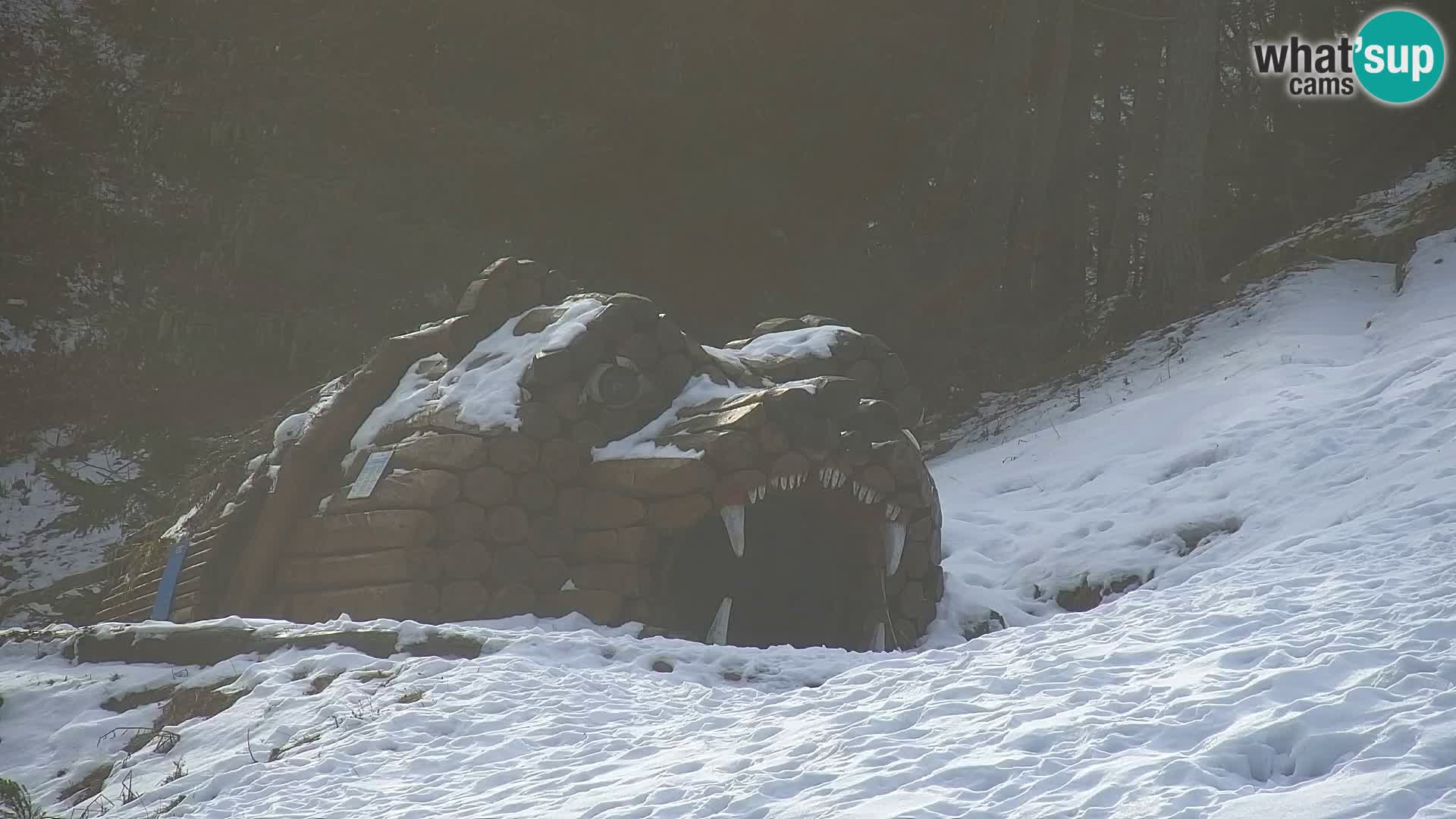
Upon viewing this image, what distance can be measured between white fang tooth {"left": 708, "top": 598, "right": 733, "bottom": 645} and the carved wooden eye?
1.32 m

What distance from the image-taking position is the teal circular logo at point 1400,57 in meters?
18.1

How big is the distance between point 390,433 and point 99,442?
984 centimetres

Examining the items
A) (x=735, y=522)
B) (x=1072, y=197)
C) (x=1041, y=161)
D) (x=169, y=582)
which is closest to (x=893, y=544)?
(x=735, y=522)

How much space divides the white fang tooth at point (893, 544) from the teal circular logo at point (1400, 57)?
13.5 metres

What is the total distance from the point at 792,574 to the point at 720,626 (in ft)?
2.69

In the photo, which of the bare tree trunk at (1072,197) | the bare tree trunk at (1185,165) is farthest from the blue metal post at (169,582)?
the bare tree trunk at (1072,197)

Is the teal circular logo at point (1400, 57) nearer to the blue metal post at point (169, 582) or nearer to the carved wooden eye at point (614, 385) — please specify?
the carved wooden eye at point (614, 385)

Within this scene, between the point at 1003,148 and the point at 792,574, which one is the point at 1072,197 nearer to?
the point at 1003,148

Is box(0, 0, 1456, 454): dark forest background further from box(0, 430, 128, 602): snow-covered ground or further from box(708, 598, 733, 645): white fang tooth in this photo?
box(708, 598, 733, 645): white fang tooth

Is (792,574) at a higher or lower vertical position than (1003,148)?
lower

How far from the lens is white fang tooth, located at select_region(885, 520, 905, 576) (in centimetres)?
784

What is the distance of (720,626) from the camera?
7375 mm

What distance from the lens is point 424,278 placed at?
54.4 feet

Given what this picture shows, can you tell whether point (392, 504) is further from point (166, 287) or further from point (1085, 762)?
point (166, 287)
